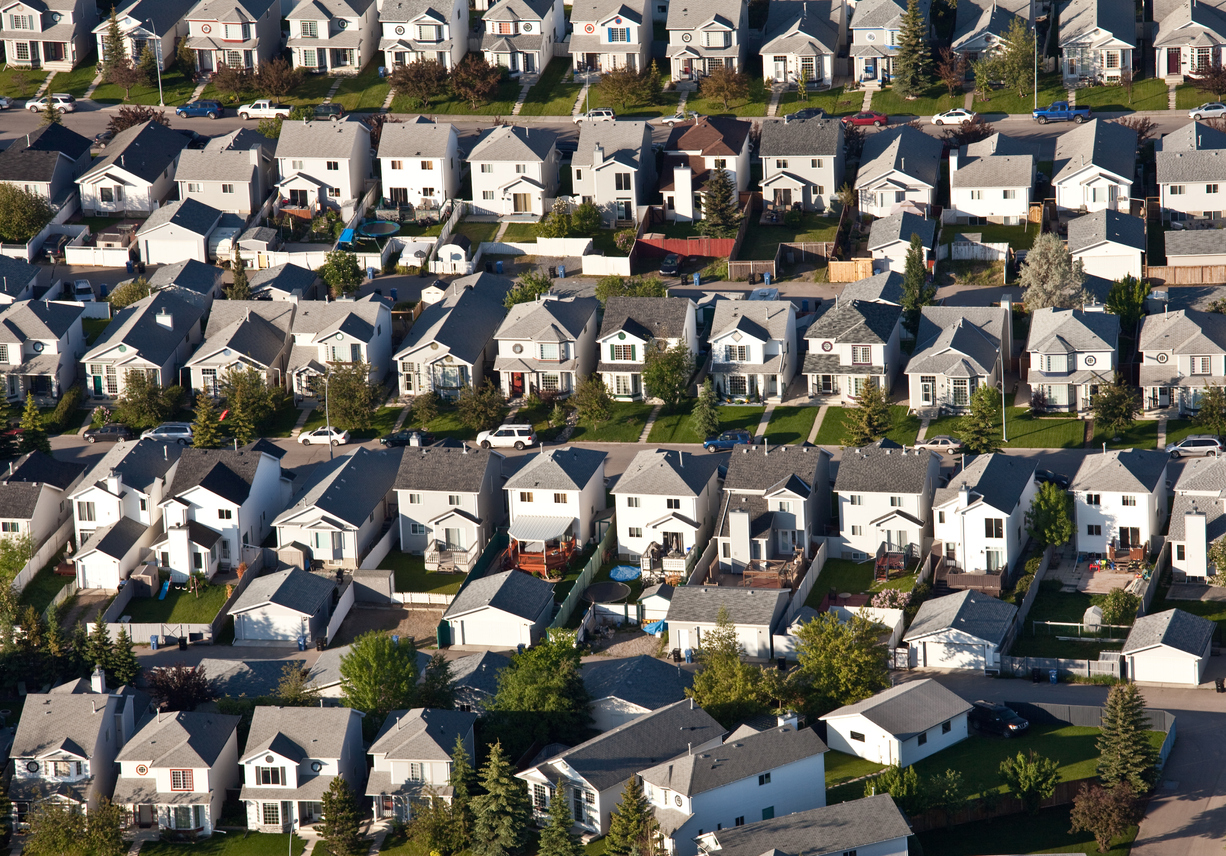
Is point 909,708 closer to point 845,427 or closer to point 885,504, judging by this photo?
point 885,504

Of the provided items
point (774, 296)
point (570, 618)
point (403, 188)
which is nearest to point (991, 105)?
point (774, 296)

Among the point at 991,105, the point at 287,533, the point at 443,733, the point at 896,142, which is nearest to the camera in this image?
the point at 443,733

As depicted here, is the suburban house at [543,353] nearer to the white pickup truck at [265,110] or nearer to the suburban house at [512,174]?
the suburban house at [512,174]

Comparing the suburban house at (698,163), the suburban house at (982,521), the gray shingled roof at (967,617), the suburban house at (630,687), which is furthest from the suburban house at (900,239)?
the suburban house at (630,687)

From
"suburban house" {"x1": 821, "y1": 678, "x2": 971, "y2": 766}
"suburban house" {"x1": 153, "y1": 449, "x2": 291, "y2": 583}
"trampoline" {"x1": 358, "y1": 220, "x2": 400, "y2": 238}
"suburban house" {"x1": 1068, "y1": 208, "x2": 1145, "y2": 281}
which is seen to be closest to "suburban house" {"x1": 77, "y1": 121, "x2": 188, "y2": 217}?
"trampoline" {"x1": 358, "y1": 220, "x2": 400, "y2": 238}

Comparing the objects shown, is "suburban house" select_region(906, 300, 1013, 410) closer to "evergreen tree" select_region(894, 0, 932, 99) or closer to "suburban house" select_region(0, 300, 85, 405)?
"evergreen tree" select_region(894, 0, 932, 99)

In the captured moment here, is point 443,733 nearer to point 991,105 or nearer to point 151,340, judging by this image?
point 151,340
